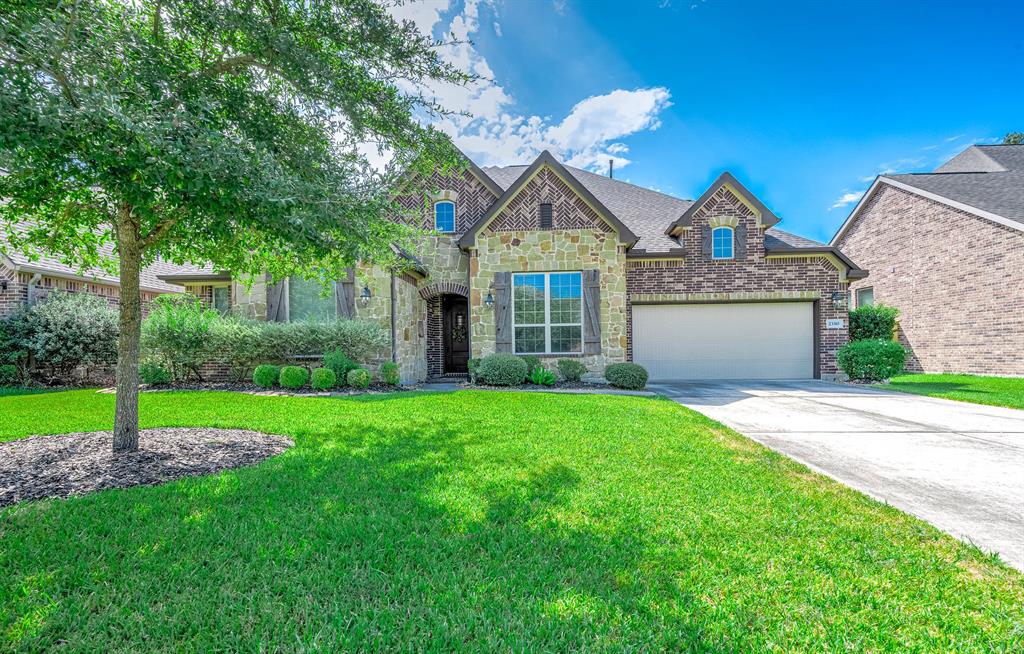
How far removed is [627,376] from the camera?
9883 mm

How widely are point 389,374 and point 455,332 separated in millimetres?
3805

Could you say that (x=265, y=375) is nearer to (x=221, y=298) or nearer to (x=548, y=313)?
(x=221, y=298)

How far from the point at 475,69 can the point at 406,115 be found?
39.6 inches

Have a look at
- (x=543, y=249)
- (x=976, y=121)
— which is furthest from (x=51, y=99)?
(x=976, y=121)

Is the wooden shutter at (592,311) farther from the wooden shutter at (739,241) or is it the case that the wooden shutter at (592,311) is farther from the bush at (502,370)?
the wooden shutter at (739,241)

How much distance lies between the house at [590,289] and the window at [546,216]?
1.4 inches

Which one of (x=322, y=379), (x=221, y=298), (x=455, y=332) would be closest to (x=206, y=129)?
(x=322, y=379)

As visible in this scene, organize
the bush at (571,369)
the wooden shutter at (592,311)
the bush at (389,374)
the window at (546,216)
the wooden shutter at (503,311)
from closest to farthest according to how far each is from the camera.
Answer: the bush at (389,374) → the bush at (571,369) → the wooden shutter at (592,311) → the wooden shutter at (503,311) → the window at (546,216)

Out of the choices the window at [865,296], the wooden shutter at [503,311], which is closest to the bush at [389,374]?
the wooden shutter at [503,311]

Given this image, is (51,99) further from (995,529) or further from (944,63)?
(944,63)

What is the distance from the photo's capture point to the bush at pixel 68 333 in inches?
399

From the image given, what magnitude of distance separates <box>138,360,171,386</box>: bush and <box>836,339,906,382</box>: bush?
1659 cm

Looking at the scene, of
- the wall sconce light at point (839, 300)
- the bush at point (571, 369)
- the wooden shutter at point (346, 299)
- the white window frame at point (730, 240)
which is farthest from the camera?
the white window frame at point (730, 240)

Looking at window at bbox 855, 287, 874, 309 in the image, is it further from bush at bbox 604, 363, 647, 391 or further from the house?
bush at bbox 604, 363, 647, 391
